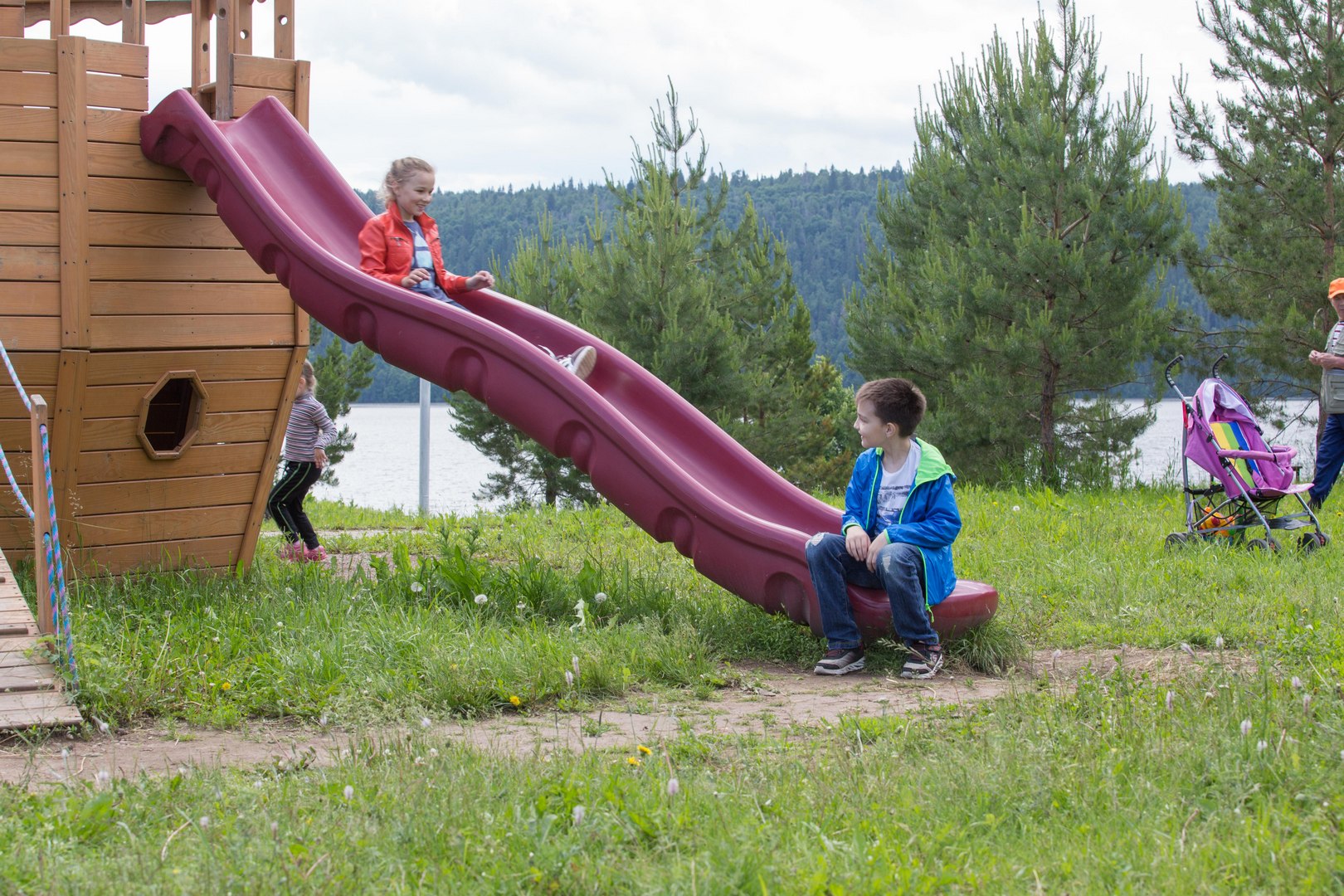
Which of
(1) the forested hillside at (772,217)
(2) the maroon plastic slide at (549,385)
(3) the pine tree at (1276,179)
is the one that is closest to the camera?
(2) the maroon plastic slide at (549,385)

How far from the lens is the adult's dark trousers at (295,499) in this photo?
8672mm

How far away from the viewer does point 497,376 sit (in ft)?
19.4

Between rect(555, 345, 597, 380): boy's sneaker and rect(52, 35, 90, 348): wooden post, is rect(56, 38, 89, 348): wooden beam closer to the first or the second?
rect(52, 35, 90, 348): wooden post

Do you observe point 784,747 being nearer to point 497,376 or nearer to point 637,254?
point 497,376

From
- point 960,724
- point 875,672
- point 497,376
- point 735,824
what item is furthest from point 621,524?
point 735,824

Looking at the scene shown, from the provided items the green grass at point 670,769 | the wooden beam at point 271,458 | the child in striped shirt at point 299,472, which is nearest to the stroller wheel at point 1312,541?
the green grass at point 670,769

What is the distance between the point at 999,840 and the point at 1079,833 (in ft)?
0.60

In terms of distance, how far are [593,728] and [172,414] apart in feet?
15.4

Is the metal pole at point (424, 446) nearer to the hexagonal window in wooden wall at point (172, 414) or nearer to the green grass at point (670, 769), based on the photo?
the hexagonal window in wooden wall at point (172, 414)

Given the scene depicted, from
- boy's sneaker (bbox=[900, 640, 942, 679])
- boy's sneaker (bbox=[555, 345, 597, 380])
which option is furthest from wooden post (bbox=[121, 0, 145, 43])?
boy's sneaker (bbox=[900, 640, 942, 679])

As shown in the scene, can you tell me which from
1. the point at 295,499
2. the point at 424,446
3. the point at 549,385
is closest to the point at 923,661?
the point at 549,385

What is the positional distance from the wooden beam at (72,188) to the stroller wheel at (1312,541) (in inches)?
268

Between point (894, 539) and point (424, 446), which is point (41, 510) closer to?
point (894, 539)

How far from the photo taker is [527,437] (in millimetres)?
29766
